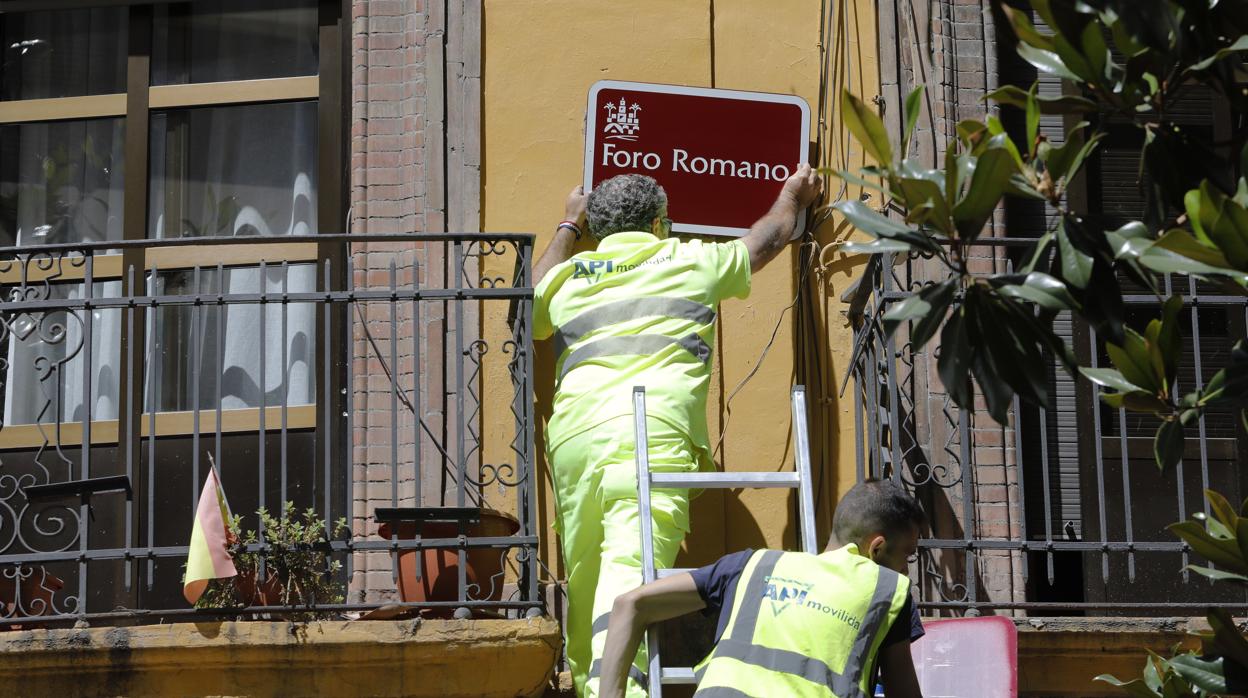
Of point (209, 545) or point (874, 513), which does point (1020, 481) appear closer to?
point (874, 513)

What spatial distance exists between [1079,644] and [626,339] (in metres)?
1.91

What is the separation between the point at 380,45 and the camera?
287 inches

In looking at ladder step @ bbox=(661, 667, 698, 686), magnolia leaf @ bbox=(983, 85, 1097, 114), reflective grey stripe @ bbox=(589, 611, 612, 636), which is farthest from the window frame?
magnolia leaf @ bbox=(983, 85, 1097, 114)

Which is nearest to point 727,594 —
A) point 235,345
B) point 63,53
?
point 235,345

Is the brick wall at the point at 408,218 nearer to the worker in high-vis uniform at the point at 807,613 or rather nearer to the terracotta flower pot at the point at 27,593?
the terracotta flower pot at the point at 27,593

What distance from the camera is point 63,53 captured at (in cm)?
790

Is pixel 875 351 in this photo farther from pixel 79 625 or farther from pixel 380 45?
pixel 79 625

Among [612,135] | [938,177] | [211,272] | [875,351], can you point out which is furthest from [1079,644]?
[211,272]

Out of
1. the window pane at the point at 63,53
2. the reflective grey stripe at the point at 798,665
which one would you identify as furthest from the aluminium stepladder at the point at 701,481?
the window pane at the point at 63,53

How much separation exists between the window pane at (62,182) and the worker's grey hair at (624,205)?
259 cm

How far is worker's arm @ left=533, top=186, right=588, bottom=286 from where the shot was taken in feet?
21.4

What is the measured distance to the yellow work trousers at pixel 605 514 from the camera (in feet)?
17.6

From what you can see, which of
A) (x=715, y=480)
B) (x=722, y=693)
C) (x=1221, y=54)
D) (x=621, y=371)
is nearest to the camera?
(x=1221, y=54)

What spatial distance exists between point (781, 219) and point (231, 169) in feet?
8.59
